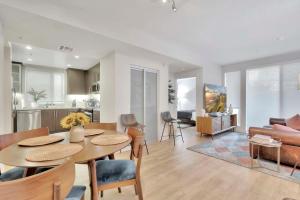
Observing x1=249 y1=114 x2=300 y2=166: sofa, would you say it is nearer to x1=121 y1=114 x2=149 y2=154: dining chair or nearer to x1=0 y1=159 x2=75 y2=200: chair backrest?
x1=121 y1=114 x2=149 y2=154: dining chair

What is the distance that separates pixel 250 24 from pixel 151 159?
346 cm

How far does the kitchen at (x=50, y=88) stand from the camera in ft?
15.9

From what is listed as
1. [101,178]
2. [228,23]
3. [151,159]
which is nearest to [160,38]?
[228,23]

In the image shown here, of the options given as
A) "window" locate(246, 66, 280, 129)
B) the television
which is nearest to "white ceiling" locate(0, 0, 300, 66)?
"window" locate(246, 66, 280, 129)

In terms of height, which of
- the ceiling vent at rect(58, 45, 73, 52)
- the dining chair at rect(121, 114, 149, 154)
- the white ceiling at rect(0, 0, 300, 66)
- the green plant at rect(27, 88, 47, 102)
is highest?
the white ceiling at rect(0, 0, 300, 66)

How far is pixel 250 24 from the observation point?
124 inches

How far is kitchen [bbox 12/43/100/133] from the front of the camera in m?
4.84

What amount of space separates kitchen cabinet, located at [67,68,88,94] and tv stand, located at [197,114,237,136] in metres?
4.79

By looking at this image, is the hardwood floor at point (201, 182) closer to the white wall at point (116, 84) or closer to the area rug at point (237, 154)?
the area rug at point (237, 154)

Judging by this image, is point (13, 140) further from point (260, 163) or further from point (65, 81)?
point (65, 81)

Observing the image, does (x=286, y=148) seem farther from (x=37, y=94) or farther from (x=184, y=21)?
(x=37, y=94)

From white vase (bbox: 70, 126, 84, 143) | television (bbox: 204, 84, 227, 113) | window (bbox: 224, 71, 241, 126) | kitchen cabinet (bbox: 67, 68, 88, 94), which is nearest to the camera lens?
white vase (bbox: 70, 126, 84, 143)

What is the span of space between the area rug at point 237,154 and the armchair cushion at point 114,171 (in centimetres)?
233

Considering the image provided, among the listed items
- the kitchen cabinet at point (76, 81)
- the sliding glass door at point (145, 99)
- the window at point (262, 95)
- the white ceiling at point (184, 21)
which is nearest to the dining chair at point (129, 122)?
the sliding glass door at point (145, 99)
